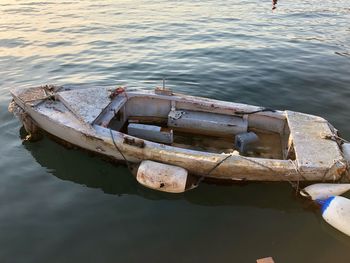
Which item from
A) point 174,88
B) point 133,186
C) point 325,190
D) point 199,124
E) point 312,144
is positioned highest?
point 312,144

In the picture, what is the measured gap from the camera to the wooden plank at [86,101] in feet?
26.7

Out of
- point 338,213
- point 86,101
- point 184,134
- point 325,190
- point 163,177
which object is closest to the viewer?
point 338,213

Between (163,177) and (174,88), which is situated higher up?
(163,177)

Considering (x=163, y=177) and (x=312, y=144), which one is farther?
(x=312, y=144)

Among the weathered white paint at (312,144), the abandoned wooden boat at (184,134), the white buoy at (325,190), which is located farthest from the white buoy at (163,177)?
the white buoy at (325,190)

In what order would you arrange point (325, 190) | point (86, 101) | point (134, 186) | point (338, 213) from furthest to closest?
point (86, 101)
point (134, 186)
point (325, 190)
point (338, 213)

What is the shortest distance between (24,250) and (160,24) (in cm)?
1746

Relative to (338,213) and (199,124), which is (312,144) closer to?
(338,213)

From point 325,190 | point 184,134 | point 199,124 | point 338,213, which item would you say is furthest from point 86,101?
point 338,213

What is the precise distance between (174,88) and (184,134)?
12.7 feet

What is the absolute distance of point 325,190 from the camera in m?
6.72

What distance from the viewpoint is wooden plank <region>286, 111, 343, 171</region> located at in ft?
22.6

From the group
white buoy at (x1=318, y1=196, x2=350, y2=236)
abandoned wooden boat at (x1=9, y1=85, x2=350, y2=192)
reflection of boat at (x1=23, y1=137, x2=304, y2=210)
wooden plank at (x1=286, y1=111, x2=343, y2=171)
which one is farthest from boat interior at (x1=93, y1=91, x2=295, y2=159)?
white buoy at (x1=318, y1=196, x2=350, y2=236)

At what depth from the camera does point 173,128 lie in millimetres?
9289
